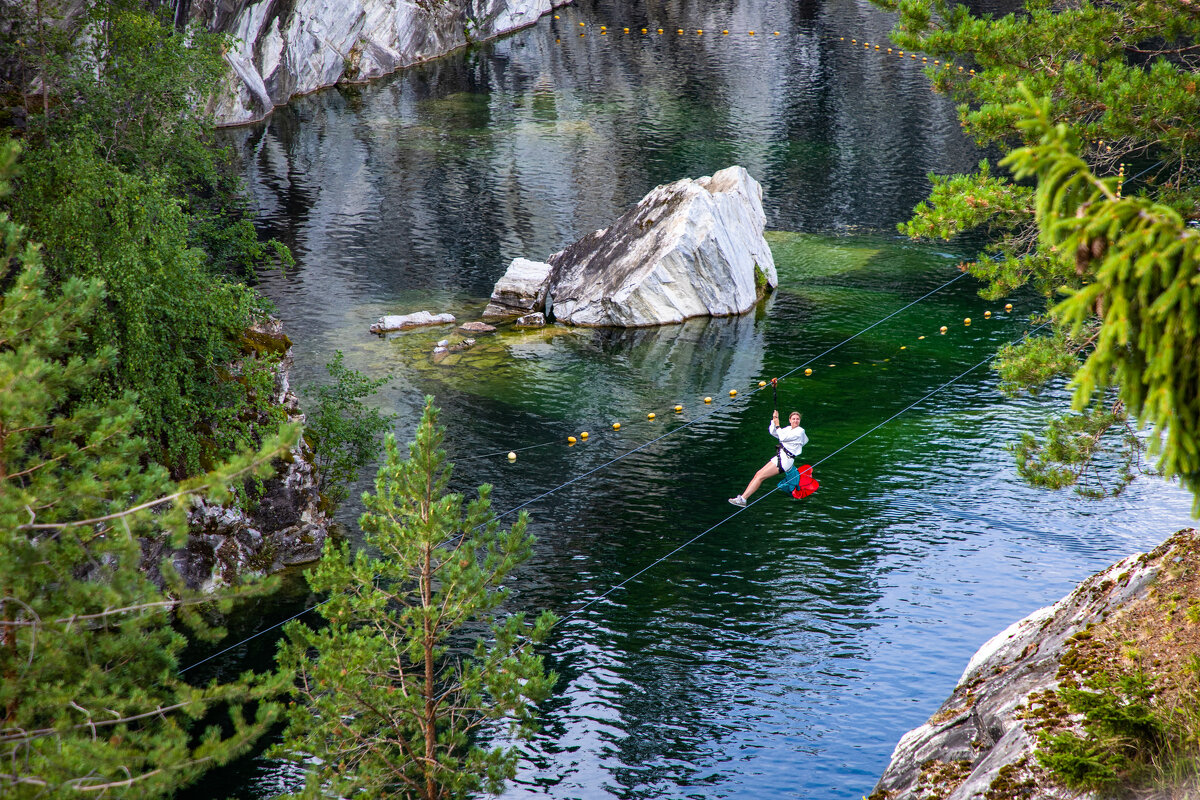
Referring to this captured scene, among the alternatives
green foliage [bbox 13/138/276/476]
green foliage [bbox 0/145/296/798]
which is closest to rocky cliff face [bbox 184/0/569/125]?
green foliage [bbox 13/138/276/476]

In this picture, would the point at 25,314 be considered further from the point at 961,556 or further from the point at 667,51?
the point at 667,51

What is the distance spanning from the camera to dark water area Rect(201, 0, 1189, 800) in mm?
16734

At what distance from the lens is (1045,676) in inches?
380

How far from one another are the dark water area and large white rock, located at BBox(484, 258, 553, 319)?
784 millimetres

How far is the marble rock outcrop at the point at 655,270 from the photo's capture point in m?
32.9

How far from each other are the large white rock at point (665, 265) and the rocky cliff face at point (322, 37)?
23.6 meters

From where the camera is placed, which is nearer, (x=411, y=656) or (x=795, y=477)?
(x=411, y=656)

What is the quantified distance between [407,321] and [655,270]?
26.8 feet

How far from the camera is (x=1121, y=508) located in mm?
21875

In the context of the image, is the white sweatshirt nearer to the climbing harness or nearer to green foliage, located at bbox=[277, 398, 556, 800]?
the climbing harness

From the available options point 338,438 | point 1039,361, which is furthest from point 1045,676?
point 338,438

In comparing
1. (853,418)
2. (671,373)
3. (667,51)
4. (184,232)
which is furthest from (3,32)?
(667,51)

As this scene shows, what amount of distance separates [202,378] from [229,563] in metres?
3.68

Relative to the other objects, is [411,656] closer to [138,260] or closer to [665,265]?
[138,260]
